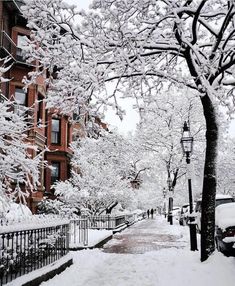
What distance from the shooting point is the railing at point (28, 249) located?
705 cm

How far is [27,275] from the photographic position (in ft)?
25.0

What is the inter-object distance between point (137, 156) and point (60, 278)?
29.5 metres

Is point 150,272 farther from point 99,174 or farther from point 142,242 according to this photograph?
point 99,174

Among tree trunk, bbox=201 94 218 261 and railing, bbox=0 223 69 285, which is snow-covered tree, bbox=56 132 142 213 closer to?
railing, bbox=0 223 69 285

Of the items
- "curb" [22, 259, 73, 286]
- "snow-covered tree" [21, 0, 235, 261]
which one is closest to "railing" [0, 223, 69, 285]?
"curb" [22, 259, 73, 286]

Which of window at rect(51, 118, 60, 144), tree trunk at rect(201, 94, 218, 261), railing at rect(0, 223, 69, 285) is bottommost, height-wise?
railing at rect(0, 223, 69, 285)

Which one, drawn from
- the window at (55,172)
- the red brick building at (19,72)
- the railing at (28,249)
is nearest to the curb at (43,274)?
the railing at (28,249)

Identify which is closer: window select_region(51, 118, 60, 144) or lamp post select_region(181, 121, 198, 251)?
lamp post select_region(181, 121, 198, 251)

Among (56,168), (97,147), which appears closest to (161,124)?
(97,147)

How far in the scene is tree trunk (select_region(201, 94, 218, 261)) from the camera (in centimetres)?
1014

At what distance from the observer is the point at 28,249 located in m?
8.24

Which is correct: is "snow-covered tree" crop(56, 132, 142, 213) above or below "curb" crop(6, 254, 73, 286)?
above

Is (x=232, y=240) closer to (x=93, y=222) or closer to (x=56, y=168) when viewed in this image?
(x=93, y=222)

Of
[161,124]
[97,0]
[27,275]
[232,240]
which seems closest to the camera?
[27,275]
